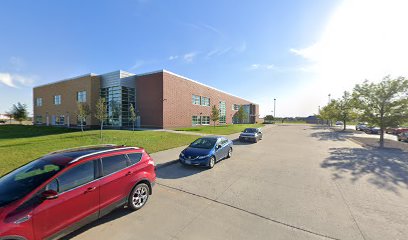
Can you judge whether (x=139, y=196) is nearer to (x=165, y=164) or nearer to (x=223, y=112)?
(x=165, y=164)

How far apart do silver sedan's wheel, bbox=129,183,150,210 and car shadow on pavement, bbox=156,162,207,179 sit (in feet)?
7.15

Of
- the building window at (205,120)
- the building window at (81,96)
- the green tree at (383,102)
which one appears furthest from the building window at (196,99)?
the green tree at (383,102)

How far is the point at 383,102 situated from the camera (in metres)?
15.6

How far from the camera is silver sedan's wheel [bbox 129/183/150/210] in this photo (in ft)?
14.2

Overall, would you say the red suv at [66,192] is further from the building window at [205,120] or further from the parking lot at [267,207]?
the building window at [205,120]

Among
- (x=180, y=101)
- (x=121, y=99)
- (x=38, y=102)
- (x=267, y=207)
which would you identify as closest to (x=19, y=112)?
(x=38, y=102)

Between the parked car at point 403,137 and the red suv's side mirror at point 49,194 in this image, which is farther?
the parked car at point 403,137

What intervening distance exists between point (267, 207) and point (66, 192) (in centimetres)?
459

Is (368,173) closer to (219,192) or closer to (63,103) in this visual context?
(219,192)

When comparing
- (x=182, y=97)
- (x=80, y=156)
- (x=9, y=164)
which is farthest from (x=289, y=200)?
(x=182, y=97)

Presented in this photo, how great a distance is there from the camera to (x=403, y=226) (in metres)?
3.90

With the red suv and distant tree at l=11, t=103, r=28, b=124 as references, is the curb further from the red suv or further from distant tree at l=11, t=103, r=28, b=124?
distant tree at l=11, t=103, r=28, b=124

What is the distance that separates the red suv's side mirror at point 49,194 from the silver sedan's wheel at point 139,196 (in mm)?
1655

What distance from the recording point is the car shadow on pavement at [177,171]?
23.2 feet
